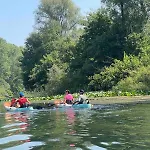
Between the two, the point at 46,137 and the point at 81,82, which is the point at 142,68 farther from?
the point at 46,137

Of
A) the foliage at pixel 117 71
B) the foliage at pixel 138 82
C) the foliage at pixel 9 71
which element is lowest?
the foliage at pixel 138 82

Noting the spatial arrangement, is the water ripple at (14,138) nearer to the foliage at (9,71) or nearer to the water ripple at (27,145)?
the water ripple at (27,145)

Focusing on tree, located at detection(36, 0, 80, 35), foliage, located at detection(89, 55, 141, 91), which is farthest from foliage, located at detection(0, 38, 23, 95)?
foliage, located at detection(89, 55, 141, 91)

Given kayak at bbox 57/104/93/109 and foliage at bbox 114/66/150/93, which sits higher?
foliage at bbox 114/66/150/93

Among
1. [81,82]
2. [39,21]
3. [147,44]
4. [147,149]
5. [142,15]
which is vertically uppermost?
[39,21]

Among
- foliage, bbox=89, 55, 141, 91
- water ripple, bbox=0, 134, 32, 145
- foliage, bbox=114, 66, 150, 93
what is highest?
foliage, bbox=89, 55, 141, 91

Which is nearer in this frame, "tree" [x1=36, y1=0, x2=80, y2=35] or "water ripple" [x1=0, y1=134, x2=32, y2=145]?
"water ripple" [x1=0, y1=134, x2=32, y2=145]

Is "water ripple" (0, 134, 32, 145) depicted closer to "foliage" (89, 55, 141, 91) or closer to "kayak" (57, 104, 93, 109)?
"kayak" (57, 104, 93, 109)

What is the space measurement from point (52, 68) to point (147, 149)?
45914mm

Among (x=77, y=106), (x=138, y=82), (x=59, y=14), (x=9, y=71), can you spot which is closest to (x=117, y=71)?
(x=138, y=82)

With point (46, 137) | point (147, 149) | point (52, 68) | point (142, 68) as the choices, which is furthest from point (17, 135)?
point (52, 68)

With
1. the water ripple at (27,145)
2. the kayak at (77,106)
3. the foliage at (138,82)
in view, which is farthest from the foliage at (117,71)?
the water ripple at (27,145)

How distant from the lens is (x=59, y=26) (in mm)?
69438

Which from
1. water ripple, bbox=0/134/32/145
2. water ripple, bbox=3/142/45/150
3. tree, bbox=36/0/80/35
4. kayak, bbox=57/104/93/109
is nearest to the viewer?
water ripple, bbox=3/142/45/150
